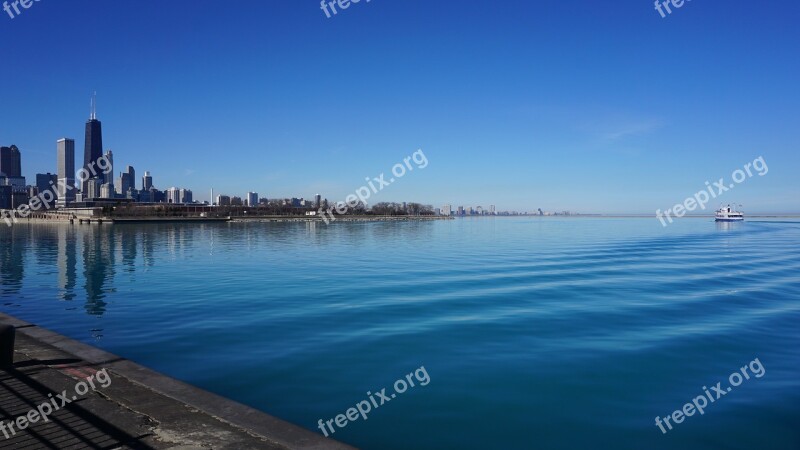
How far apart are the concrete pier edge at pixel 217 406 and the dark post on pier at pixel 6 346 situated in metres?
1.02

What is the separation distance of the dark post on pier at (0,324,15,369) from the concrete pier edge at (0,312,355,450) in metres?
1.02

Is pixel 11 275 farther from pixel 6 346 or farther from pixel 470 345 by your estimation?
pixel 470 345

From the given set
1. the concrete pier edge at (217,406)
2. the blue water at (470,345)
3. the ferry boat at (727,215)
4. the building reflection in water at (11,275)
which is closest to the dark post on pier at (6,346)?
the concrete pier edge at (217,406)

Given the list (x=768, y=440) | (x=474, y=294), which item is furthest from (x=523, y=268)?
(x=768, y=440)

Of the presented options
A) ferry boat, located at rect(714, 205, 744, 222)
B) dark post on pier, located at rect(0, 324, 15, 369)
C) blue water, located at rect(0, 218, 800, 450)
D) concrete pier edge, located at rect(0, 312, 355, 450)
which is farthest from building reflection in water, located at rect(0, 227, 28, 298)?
ferry boat, located at rect(714, 205, 744, 222)

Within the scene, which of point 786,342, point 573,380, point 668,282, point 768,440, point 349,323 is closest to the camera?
point 768,440

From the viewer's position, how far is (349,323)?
14.8 metres

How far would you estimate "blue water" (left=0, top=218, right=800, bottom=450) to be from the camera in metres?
8.27

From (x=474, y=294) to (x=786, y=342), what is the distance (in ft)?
33.8

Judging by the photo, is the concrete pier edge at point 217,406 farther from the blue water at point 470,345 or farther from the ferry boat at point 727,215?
Result: the ferry boat at point 727,215

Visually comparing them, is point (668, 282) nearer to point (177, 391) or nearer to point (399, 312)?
point (399, 312)

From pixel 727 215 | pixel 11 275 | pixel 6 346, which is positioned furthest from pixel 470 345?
pixel 727 215

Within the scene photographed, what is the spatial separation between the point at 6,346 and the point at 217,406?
414 centimetres

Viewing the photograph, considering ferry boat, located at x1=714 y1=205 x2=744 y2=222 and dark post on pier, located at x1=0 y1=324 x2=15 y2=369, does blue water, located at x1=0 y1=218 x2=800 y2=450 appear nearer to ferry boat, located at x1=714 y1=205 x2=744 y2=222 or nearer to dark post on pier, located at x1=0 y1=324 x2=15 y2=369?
dark post on pier, located at x1=0 y1=324 x2=15 y2=369
